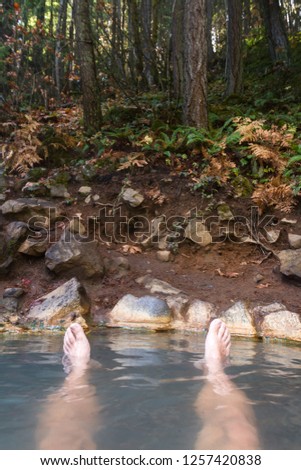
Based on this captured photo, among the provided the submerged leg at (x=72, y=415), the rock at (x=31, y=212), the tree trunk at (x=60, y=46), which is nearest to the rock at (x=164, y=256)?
the rock at (x=31, y=212)

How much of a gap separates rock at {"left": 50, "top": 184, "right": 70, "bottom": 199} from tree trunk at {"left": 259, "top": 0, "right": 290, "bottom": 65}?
7.64 metres

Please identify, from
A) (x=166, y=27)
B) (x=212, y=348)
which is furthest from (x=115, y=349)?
(x=166, y=27)

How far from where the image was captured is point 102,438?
2.22 m

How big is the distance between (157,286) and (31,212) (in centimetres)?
280

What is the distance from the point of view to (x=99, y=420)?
2447 millimetres

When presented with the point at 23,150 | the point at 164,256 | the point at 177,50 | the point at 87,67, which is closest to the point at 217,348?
the point at 164,256

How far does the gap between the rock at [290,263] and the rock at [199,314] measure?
4.29ft

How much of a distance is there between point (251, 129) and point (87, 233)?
12.2 feet

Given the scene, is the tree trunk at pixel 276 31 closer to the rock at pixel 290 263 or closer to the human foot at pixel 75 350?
the rock at pixel 290 263

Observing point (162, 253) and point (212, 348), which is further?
point (162, 253)

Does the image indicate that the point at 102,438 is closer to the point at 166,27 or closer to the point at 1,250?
the point at 1,250

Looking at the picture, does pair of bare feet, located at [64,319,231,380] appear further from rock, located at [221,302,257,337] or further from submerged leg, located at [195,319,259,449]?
rock, located at [221,302,257,337]

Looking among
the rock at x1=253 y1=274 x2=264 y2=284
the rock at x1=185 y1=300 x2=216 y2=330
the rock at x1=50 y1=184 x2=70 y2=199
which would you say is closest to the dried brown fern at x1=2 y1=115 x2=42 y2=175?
the rock at x1=50 y1=184 x2=70 y2=199

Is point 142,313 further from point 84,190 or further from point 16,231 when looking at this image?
point 84,190
